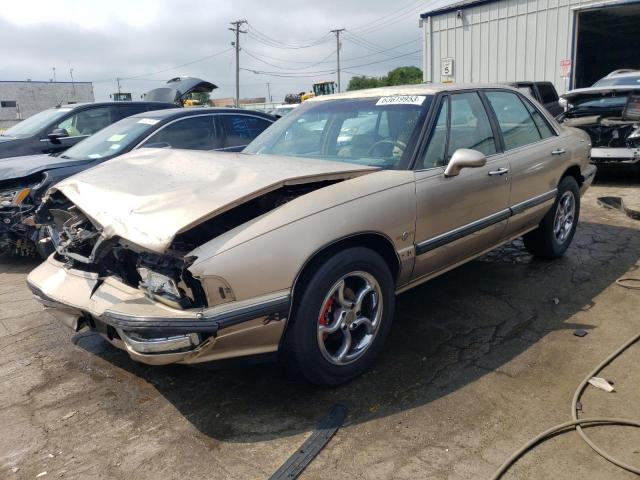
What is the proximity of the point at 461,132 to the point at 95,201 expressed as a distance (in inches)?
96.3

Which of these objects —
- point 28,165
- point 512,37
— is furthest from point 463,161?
point 512,37

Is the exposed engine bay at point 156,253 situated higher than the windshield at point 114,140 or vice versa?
the windshield at point 114,140

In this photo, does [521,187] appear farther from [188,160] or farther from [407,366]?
[188,160]

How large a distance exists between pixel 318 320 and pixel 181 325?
71 cm

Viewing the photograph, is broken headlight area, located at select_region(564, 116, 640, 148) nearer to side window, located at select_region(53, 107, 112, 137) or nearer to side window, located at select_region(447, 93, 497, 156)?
side window, located at select_region(447, 93, 497, 156)

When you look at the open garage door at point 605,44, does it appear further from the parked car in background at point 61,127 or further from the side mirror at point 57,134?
the side mirror at point 57,134

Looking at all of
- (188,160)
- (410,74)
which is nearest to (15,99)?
(410,74)

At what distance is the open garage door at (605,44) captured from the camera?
60.0ft

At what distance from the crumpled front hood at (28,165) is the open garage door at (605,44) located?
1703cm

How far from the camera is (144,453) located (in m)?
2.49

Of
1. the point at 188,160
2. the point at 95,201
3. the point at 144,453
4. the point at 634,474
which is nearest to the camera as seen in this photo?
the point at 634,474

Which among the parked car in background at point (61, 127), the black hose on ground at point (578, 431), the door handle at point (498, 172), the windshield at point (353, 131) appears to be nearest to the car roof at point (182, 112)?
the parked car in background at point (61, 127)

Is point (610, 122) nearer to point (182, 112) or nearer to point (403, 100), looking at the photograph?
point (403, 100)

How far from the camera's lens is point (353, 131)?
3783 millimetres
